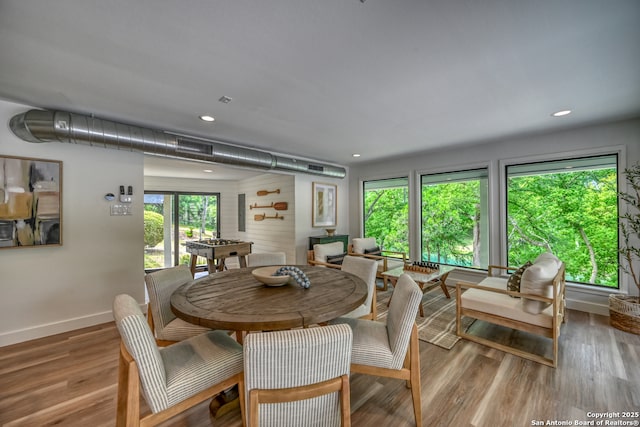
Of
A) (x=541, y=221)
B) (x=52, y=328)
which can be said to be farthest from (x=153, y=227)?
(x=541, y=221)

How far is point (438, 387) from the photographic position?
2.11 meters

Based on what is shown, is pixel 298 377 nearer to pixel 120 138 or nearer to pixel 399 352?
pixel 399 352

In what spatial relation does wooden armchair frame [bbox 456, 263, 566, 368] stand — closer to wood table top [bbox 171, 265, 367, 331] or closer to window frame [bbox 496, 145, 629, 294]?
window frame [bbox 496, 145, 629, 294]

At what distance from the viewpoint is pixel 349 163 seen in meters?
6.25

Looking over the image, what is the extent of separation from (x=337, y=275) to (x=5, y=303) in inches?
141

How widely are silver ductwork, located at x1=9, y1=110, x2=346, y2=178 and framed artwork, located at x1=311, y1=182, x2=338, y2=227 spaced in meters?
1.65

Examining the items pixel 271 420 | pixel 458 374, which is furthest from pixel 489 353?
pixel 271 420

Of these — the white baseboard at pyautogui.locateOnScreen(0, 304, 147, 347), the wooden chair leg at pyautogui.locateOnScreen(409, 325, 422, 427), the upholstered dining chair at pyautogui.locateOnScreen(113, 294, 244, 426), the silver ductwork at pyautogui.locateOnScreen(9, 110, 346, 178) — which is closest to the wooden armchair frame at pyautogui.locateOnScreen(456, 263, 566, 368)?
the wooden chair leg at pyautogui.locateOnScreen(409, 325, 422, 427)

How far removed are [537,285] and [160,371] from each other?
3.19 metres

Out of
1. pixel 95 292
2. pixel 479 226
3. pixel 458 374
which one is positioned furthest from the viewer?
pixel 479 226

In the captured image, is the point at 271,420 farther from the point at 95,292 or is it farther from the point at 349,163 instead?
the point at 349,163

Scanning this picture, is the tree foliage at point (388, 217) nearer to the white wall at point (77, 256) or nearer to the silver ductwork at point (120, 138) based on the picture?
the silver ductwork at point (120, 138)

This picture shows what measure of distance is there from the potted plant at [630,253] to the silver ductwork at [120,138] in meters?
5.06

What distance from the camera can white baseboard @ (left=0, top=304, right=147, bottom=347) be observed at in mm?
2771
